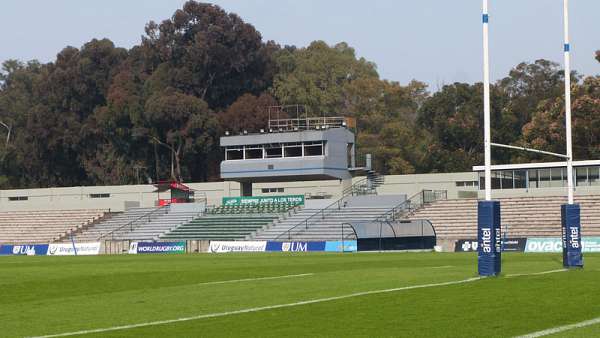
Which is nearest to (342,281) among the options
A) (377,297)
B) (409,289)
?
(409,289)

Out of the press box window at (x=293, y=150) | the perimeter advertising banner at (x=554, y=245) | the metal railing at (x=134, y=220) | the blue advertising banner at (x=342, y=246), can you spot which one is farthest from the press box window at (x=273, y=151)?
the perimeter advertising banner at (x=554, y=245)

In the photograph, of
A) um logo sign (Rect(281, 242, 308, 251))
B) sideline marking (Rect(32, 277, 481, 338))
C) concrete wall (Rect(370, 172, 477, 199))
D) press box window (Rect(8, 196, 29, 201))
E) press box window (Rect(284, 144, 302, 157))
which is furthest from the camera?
press box window (Rect(8, 196, 29, 201))

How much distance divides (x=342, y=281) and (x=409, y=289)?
159 inches

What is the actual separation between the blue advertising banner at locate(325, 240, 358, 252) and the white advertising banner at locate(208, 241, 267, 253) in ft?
15.9

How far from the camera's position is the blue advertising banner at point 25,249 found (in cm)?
7238

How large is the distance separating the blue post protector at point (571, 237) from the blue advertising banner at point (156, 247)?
42210mm

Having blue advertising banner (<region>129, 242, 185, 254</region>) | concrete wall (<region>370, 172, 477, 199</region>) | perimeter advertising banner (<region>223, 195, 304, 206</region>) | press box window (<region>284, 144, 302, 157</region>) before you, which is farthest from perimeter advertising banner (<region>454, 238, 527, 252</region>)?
concrete wall (<region>370, 172, 477, 199</region>)

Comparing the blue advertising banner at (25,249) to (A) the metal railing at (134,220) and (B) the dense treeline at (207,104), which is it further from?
(B) the dense treeline at (207,104)

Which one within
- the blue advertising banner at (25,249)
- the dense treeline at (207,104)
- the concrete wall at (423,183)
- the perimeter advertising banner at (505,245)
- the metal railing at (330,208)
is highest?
the dense treeline at (207,104)

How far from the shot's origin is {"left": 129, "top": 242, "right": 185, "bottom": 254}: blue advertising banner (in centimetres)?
6912

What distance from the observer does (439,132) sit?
106 m

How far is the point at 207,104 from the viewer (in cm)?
11006

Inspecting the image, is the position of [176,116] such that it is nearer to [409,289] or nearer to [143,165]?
[143,165]

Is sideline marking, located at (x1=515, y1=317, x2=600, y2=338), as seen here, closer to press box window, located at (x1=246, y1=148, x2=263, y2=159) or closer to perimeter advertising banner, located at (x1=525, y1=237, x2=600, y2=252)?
perimeter advertising banner, located at (x1=525, y1=237, x2=600, y2=252)
